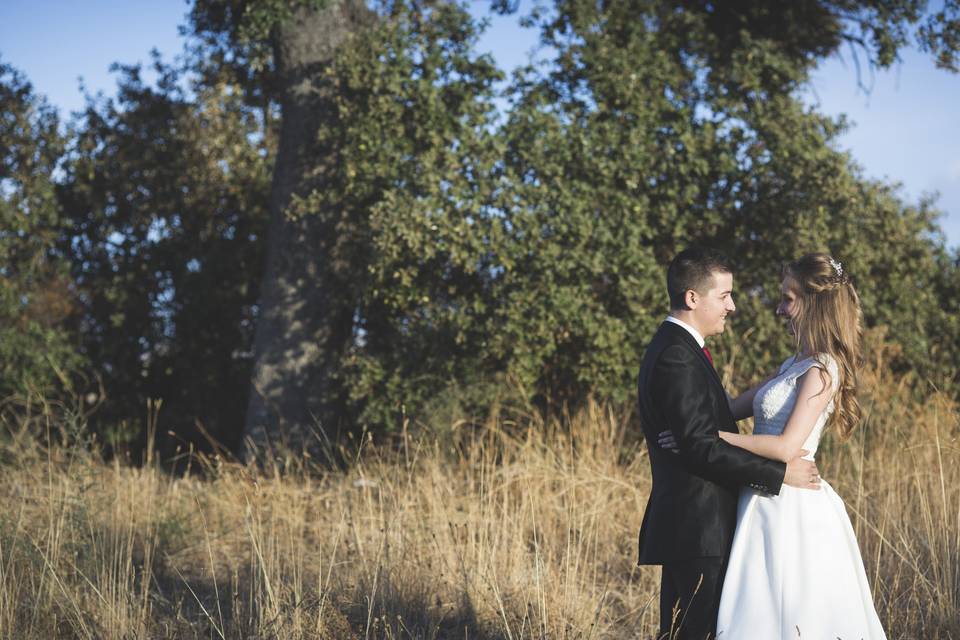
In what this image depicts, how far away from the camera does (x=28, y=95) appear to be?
12.6m

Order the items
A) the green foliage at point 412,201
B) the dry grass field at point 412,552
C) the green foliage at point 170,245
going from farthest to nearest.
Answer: the green foliage at point 170,245 → the green foliage at point 412,201 → the dry grass field at point 412,552

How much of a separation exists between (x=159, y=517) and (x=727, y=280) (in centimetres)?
526

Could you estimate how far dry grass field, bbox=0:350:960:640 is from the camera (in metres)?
5.14

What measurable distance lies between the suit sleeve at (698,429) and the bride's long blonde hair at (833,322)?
1.54ft

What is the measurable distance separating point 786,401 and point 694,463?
54 cm

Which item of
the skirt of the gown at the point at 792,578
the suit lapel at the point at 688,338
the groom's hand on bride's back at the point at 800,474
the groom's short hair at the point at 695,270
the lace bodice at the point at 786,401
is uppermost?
the groom's short hair at the point at 695,270

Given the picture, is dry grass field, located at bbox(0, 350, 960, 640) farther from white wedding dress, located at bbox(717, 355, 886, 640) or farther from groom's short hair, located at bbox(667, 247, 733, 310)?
groom's short hair, located at bbox(667, 247, 733, 310)

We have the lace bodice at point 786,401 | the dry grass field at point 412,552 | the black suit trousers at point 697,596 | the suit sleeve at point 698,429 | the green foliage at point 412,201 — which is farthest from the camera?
the green foliage at point 412,201

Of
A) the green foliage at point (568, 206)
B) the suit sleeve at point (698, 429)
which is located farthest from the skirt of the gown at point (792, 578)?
the green foliage at point (568, 206)

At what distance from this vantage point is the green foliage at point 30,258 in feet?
38.6

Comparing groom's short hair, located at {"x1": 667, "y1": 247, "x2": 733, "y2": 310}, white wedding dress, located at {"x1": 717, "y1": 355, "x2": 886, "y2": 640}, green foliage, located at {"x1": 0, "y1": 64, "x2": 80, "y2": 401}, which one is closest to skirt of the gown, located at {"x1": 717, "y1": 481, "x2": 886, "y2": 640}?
white wedding dress, located at {"x1": 717, "y1": 355, "x2": 886, "y2": 640}

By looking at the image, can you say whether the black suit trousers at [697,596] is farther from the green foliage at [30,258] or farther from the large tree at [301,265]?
the green foliage at [30,258]

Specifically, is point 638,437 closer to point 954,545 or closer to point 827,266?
point 954,545

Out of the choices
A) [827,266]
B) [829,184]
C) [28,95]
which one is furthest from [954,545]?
[28,95]
